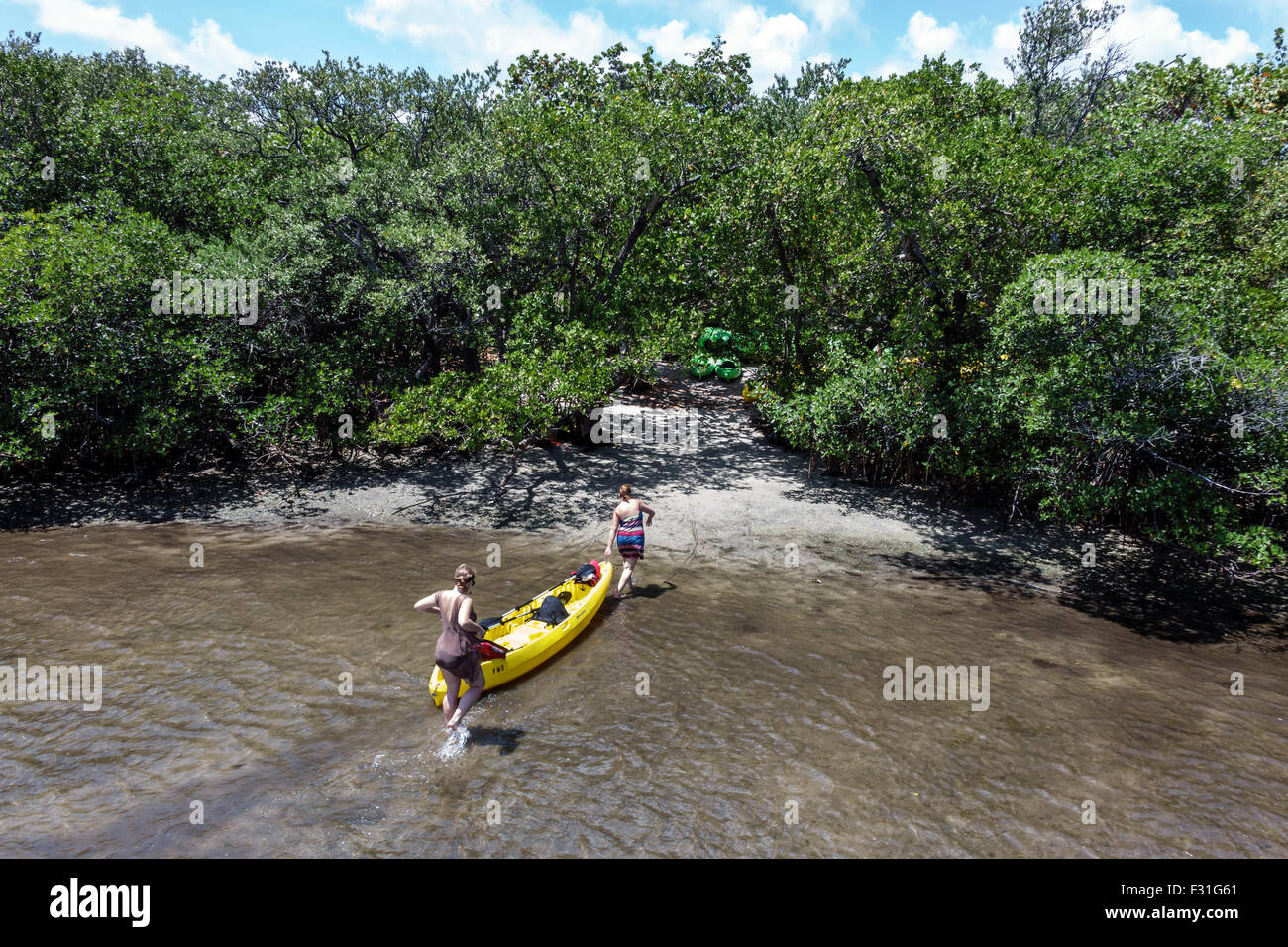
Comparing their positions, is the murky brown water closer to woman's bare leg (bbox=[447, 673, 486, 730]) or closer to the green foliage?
woman's bare leg (bbox=[447, 673, 486, 730])

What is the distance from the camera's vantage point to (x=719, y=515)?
612 inches

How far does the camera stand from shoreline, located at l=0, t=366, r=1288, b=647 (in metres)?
12.3

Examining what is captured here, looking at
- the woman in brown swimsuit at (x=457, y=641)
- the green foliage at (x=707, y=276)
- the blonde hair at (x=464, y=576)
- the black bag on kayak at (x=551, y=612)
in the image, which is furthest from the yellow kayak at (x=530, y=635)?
the green foliage at (x=707, y=276)

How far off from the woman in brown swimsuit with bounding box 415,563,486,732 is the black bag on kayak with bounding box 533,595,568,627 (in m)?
2.24

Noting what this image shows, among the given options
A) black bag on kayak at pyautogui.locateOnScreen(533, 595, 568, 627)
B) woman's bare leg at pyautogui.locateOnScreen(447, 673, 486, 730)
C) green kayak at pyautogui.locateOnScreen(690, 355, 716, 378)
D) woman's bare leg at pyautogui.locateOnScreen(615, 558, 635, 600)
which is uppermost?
green kayak at pyautogui.locateOnScreen(690, 355, 716, 378)

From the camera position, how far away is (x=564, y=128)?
57.1 feet

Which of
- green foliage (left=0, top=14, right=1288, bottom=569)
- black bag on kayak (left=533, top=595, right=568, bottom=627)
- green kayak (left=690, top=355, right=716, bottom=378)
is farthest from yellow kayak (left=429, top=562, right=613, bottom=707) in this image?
green kayak (left=690, top=355, right=716, bottom=378)

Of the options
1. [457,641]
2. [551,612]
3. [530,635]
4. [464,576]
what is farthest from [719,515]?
[464,576]

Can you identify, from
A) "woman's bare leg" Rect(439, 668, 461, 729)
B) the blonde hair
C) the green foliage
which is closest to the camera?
the blonde hair

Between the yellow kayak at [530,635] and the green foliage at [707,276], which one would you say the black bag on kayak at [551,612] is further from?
the green foliage at [707,276]

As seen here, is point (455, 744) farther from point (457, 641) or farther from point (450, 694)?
point (457, 641)
